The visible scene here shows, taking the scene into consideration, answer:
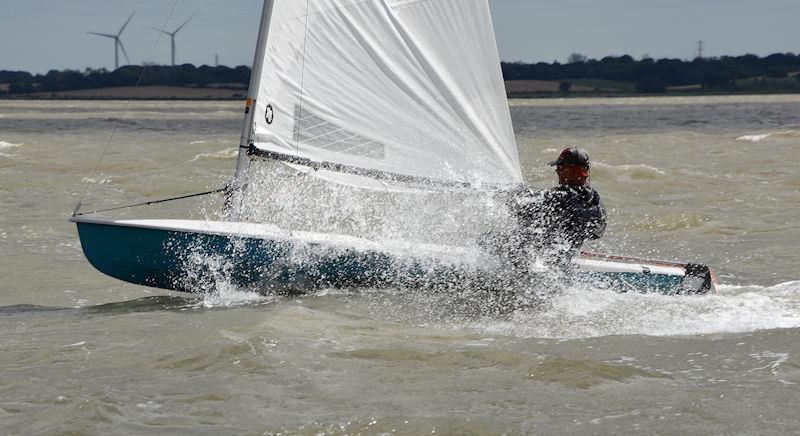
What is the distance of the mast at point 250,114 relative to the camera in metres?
9.33

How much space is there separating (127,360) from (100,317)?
1639 mm

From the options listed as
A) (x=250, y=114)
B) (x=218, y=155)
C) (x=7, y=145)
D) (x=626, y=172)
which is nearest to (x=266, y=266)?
(x=250, y=114)

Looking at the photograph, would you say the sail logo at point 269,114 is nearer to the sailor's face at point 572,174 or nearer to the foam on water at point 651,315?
the sailor's face at point 572,174

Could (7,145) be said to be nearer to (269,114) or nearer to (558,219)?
(269,114)

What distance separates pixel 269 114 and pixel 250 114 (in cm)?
17

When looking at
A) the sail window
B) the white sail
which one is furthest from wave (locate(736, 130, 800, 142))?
the sail window

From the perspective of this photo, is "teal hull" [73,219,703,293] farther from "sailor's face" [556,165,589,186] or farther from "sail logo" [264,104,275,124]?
"sail logo" [264,104,275,124]

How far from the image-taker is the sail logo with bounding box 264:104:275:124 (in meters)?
9.43

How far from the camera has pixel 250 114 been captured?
9.34 m

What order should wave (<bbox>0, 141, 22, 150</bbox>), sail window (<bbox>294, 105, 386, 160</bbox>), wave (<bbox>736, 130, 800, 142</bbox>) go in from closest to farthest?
sail window (<bbox>294, 105, 386, 160</bbox>), wave (<bbox>0, 141, 22, 150</bbox>), wave (<bbox>736, 130, 800, 142</bbox>)

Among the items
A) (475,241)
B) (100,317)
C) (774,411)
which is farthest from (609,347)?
(100,317)

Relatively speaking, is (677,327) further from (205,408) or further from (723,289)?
(205,408)

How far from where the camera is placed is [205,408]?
5.93 m

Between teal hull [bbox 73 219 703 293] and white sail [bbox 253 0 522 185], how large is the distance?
0.94 metres
